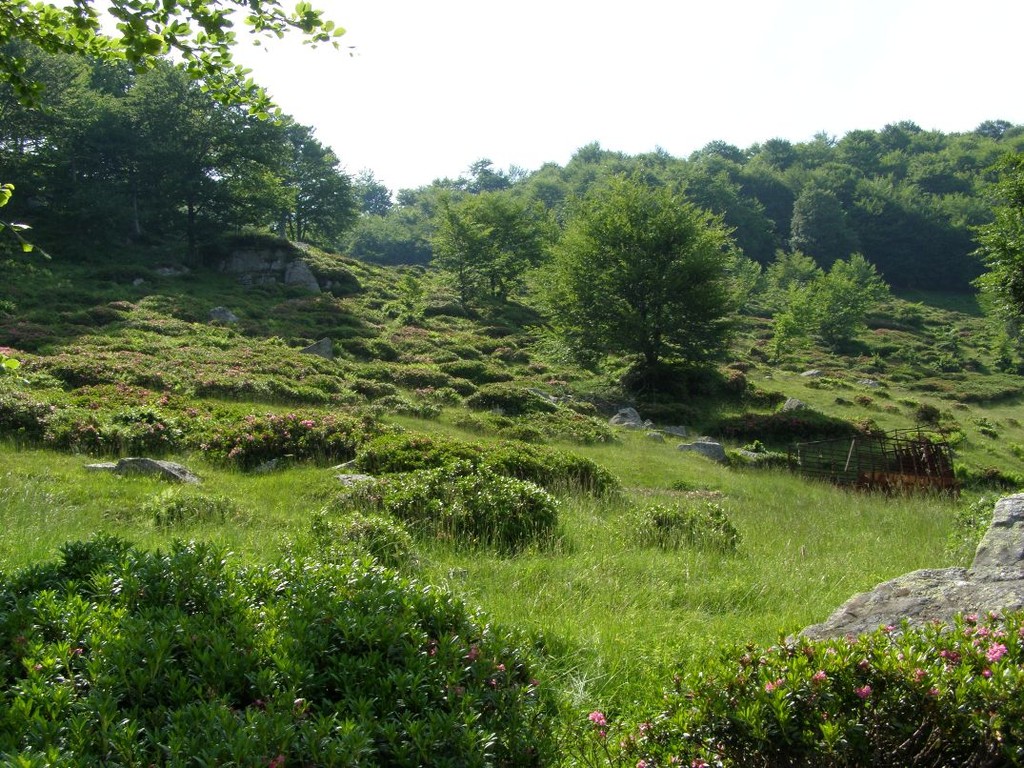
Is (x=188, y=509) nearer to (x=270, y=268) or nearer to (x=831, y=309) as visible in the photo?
(x=270, y=268)

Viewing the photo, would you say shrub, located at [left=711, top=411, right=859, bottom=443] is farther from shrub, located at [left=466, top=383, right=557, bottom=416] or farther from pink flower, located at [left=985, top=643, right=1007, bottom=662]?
pink flower, located at [left=985, top=643, right=1007, bottom=662]

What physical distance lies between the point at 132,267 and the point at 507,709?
142 ft

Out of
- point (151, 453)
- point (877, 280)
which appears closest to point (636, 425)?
point (151, 453)

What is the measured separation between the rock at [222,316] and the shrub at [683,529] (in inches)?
1083

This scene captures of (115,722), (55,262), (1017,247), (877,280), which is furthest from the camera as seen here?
(877,280)

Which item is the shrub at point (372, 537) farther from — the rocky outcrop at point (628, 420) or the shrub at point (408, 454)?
the rocky outcrop at point (628, 420)

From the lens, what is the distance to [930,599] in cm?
438

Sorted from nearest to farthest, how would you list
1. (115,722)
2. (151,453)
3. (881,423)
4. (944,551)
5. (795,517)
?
(115,722)
(944,551)
(795,517)
(151,453)
(881,423)

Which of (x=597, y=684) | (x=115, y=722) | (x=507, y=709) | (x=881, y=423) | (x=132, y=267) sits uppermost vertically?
(x=132, y=267)

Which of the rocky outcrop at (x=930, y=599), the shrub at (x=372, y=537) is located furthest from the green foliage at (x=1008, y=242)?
the shrub at (x=372, y=537)

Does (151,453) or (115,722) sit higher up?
(115,722)

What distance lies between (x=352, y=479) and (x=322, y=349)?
18586mm

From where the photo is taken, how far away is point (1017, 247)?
2038cm

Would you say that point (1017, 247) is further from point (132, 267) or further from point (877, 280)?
point (877, 280)
